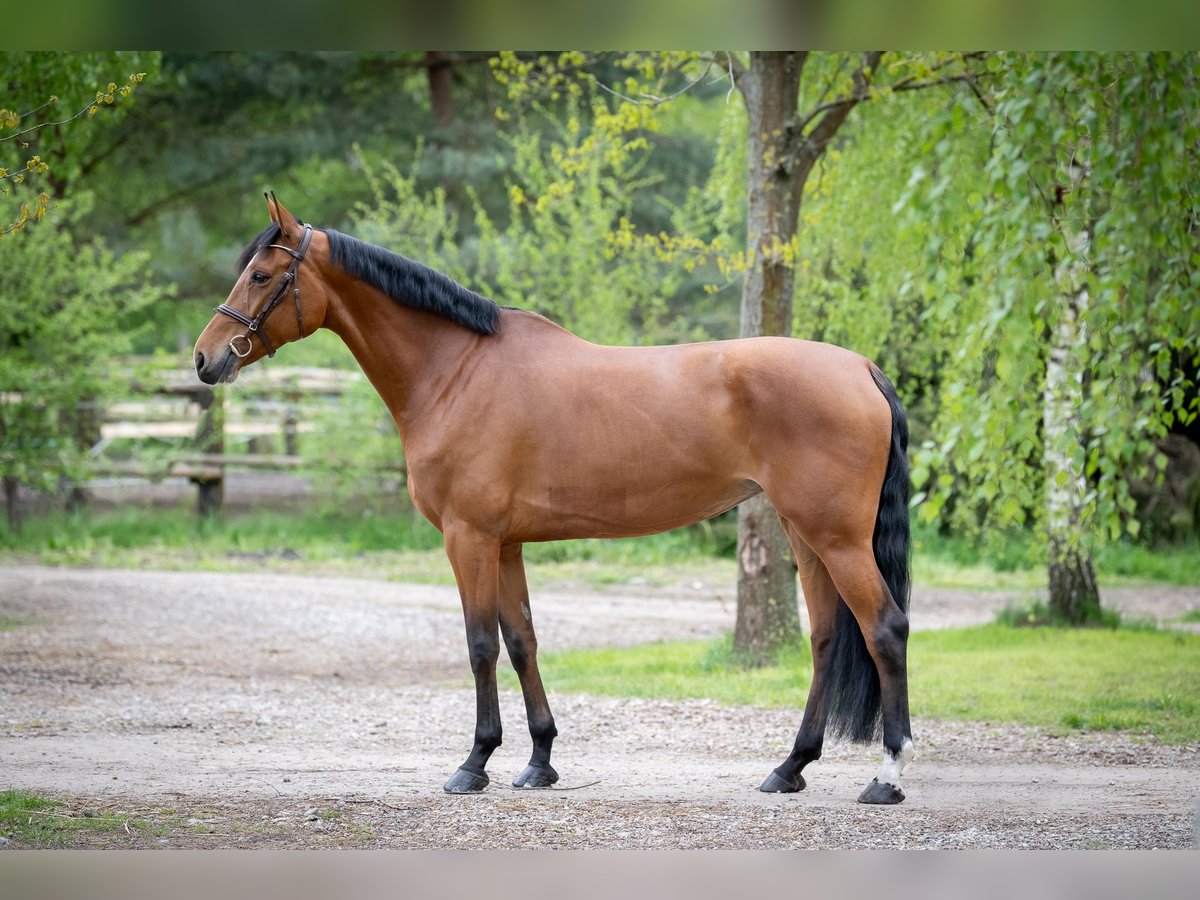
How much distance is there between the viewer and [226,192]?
16797 mm

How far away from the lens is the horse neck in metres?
4.81

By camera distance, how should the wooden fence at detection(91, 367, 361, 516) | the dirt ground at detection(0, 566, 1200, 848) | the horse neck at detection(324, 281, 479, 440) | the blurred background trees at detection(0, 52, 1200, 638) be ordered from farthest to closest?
the wooden fence at detection(91, 367, 361, 516) < the horse neck at detection(324, 281, 479, 440) < the blurred background trees at detection(0, 52, 1200, 638) < the dirt ground at detection(0, 566, 1200, 848)

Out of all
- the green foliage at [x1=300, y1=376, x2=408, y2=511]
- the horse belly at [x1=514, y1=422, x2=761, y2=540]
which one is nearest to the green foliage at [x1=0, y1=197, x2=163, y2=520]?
the green foliage at [x1=300, y1=376, x2=408, y2=511]

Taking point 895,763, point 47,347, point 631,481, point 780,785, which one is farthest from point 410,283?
point 47,347

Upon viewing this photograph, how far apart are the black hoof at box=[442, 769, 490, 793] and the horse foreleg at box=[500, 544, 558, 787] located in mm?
160

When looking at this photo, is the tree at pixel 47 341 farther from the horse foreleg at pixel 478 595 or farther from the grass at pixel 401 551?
the horse foreleg at pixel 478 595

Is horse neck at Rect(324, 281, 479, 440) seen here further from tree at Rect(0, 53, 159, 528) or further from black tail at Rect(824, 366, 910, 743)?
tree at Rect(0, 53, 159, 528)

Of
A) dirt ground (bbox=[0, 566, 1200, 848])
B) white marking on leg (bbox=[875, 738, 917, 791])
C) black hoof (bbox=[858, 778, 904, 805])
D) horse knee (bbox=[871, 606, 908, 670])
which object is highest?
horse knee (bbox=[871, 606, 908, 670])

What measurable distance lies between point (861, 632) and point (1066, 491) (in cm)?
390

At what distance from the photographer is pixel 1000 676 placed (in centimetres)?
731
